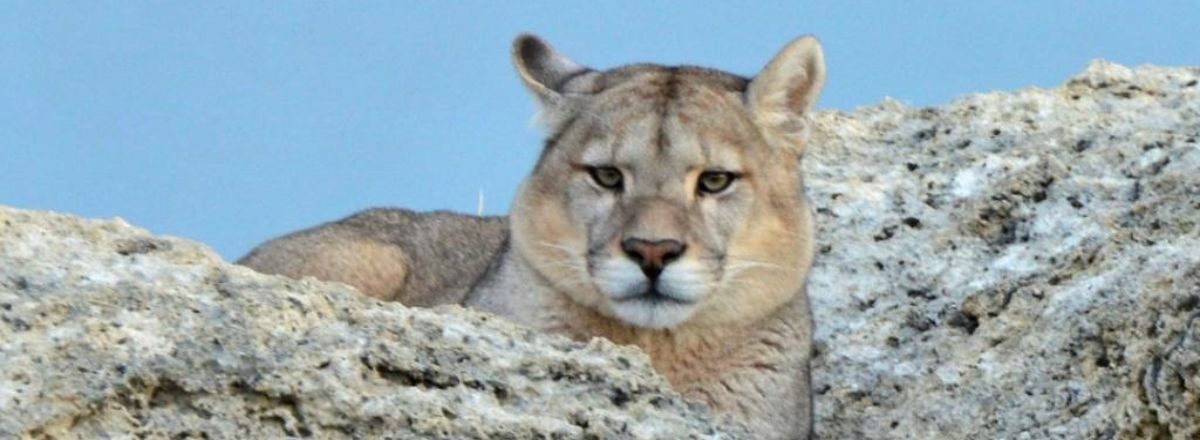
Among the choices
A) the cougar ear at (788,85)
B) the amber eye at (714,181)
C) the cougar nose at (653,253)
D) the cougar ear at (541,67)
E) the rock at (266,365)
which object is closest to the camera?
the rock at (266,365)

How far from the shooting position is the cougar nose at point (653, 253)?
26.2 feet

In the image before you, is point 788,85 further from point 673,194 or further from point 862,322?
point 862,322

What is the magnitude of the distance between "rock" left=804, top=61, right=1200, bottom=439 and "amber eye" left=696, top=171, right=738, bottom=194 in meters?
1.05

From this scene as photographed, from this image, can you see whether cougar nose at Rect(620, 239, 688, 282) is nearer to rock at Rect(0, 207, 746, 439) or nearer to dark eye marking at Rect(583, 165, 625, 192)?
dark eye marking at Rect(583, 165, 625, 192)

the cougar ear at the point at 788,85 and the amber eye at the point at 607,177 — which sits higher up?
the cougar ear at the point at 788,85

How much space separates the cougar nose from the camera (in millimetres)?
7992

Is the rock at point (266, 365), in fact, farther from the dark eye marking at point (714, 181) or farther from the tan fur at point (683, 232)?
the dark eye marking at point (714, 181)

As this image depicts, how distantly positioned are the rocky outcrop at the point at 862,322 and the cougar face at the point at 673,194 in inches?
33.2

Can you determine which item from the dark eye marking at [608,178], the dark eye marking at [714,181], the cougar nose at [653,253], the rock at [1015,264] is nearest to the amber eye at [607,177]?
the dark eye marking at [608,178]

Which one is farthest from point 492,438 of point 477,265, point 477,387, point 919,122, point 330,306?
point 919,122

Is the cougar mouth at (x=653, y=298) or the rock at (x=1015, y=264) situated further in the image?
the cougar mouth at (x=653, y=298)

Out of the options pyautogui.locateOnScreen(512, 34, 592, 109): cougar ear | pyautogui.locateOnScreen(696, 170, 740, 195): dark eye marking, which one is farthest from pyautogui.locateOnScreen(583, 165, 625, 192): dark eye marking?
pyautogui.locateOnScreen(512, 34, 592, 109): cougar ear

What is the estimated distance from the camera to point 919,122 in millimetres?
11781

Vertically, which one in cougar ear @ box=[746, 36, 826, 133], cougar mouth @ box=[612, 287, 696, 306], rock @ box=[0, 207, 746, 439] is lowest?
rock @ box=[0, 207, 746, 439]
